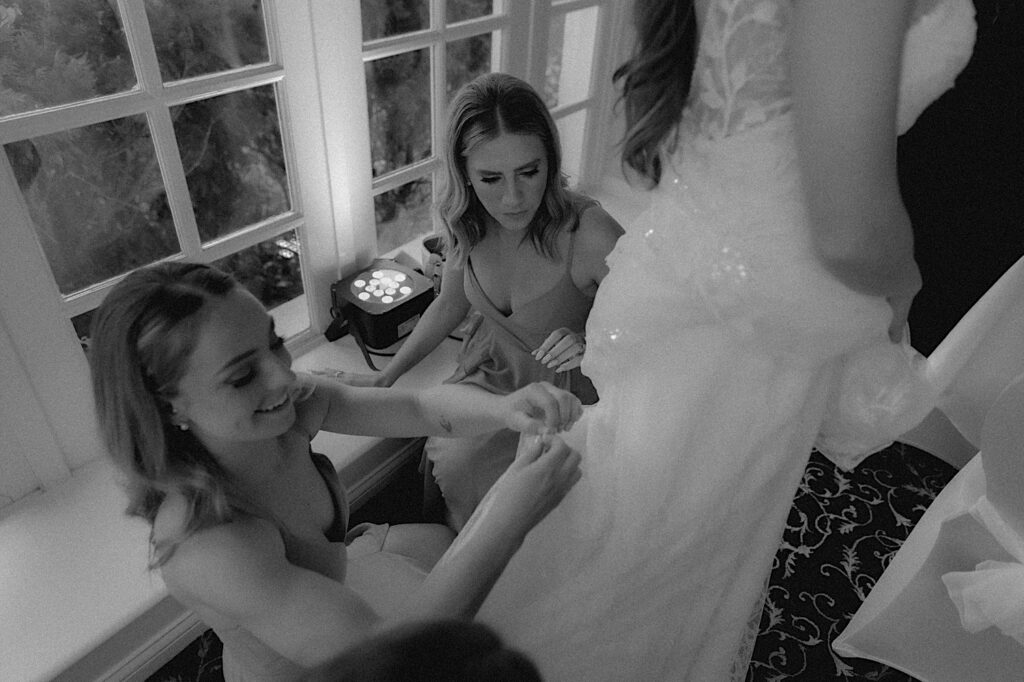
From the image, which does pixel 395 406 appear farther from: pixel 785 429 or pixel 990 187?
pixel 990 187

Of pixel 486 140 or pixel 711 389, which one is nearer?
pixel 711 389

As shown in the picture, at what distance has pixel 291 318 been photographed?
1645 millimetres

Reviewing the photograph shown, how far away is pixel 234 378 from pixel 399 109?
1048 millimetres

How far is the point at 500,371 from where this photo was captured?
141 centimetres

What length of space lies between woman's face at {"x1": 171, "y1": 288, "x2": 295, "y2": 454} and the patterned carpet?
2.63ft

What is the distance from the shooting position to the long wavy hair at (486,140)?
3.94ft

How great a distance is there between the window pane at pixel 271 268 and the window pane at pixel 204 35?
36cm

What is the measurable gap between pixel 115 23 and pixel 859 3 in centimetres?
104

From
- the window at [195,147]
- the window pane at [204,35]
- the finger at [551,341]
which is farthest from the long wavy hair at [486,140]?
the window pane at [204,35]

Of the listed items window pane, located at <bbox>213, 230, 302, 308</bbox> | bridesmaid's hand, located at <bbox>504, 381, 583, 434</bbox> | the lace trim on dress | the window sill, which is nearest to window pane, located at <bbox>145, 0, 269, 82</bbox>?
window pane, located at <bbox>213, 230, 302, 308</bbox>

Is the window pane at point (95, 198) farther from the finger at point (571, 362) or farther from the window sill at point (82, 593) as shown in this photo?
the finger at point (571, 362)

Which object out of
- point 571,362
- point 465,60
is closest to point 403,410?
point 571,362

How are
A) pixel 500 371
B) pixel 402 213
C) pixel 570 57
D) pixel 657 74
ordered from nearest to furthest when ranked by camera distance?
pixel 657 74, pixel 500 371, pixel 402 213, pixel 570 57

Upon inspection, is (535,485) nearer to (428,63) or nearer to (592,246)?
(592,246)
